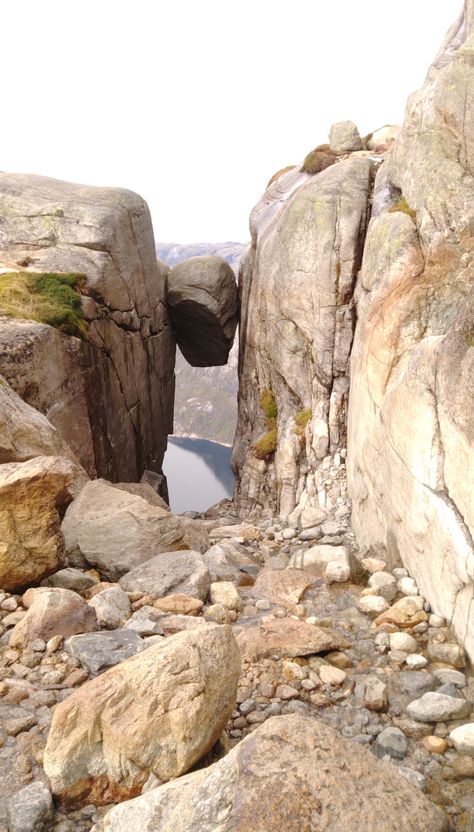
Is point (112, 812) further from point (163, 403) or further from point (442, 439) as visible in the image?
point (163, 403)

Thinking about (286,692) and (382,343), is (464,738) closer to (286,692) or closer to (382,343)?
(286,692)

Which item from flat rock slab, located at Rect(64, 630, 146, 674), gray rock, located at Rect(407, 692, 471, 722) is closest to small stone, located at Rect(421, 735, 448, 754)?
gray rock, located at Rect(407, 692, 471, 722)

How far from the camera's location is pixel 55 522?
35.1 feet

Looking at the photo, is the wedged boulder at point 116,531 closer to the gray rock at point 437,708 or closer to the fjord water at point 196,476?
the gray rock at point 437,708

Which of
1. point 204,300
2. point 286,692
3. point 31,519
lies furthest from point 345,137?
point 286,692

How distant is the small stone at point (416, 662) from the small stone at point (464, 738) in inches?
67.1

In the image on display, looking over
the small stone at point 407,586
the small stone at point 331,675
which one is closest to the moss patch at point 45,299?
the small stone at point 407,586

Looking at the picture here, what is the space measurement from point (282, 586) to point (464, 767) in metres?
6.29

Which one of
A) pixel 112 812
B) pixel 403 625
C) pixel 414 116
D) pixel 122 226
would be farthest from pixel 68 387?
pixel 112 812

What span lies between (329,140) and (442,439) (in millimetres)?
28352

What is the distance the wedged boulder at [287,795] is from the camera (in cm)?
417

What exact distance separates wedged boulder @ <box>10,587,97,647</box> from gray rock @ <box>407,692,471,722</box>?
15.9 feet

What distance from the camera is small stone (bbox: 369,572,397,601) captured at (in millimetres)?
11008

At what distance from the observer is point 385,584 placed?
36.8 ft
